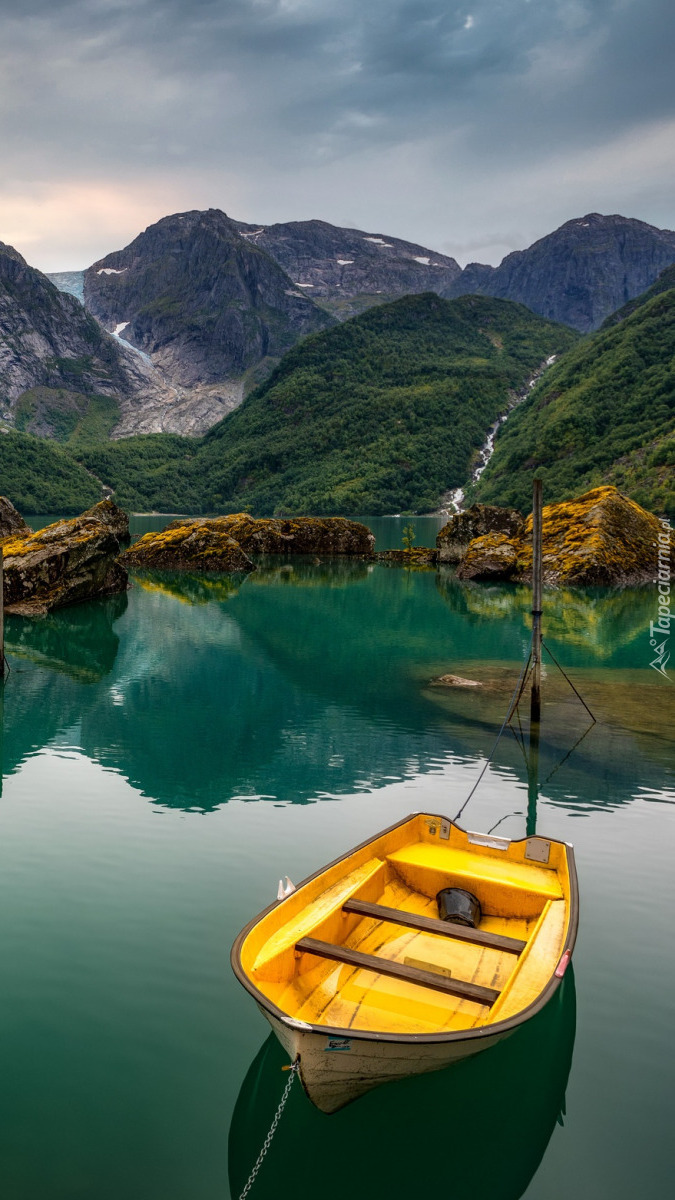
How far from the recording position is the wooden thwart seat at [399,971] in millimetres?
8188

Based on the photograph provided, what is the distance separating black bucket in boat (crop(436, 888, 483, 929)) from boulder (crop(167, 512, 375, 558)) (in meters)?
79.6

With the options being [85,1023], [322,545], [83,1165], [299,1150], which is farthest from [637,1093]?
[322,545]

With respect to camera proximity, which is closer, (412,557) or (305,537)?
(412,557)

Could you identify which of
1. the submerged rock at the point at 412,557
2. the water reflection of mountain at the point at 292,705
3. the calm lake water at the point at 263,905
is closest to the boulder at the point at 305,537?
the submerged rock at the point at 412,557

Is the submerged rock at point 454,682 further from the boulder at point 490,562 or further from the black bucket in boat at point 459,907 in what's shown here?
the boulder at point 490,562

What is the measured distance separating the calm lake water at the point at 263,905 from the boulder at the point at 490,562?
34503mm

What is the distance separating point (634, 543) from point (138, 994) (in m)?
62.5

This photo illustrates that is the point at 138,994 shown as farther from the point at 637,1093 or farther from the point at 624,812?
the point at 624,812

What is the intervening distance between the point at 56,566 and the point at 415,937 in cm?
4325

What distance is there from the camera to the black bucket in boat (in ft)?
34.5

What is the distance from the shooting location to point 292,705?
84.6 ft

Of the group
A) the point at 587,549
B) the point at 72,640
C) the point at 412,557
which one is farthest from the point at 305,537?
the point at 72,640

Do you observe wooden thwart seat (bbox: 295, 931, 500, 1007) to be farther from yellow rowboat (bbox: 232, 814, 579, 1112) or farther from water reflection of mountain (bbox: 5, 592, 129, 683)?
water reflection of mountain (bbox: 5, 592, 129, 683)

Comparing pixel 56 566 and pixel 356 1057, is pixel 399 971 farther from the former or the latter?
pixel 56 566
